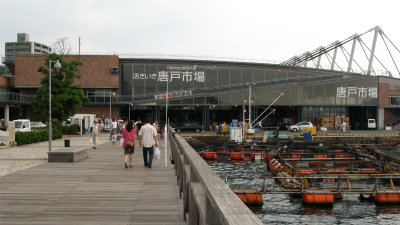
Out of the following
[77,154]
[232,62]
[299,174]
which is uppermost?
[232,62]

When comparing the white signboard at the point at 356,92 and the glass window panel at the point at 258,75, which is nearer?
the white signboard at the point at 356,92

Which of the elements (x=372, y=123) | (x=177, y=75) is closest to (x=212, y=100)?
(x=177, y=75)

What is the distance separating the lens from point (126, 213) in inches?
291

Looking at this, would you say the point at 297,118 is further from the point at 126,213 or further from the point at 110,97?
the point at 126,213

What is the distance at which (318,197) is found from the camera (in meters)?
17.0

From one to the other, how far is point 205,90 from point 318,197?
151 ft

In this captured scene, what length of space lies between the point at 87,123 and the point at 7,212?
4683 cm

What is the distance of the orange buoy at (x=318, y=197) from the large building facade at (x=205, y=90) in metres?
43.6

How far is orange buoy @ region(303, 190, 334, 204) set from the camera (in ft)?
55.5

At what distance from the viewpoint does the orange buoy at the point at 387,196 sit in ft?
56.5

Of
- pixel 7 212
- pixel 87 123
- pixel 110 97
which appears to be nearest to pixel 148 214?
pixel 7 212

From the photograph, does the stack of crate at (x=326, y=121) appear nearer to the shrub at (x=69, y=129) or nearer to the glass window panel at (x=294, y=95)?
the glass window panel at (x=294, y=95)

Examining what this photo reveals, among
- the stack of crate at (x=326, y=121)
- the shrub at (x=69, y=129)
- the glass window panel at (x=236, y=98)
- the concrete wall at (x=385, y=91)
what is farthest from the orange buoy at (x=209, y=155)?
the concrete wall at (x=385, y=91)

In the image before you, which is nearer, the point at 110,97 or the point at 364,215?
the point at 364,215
